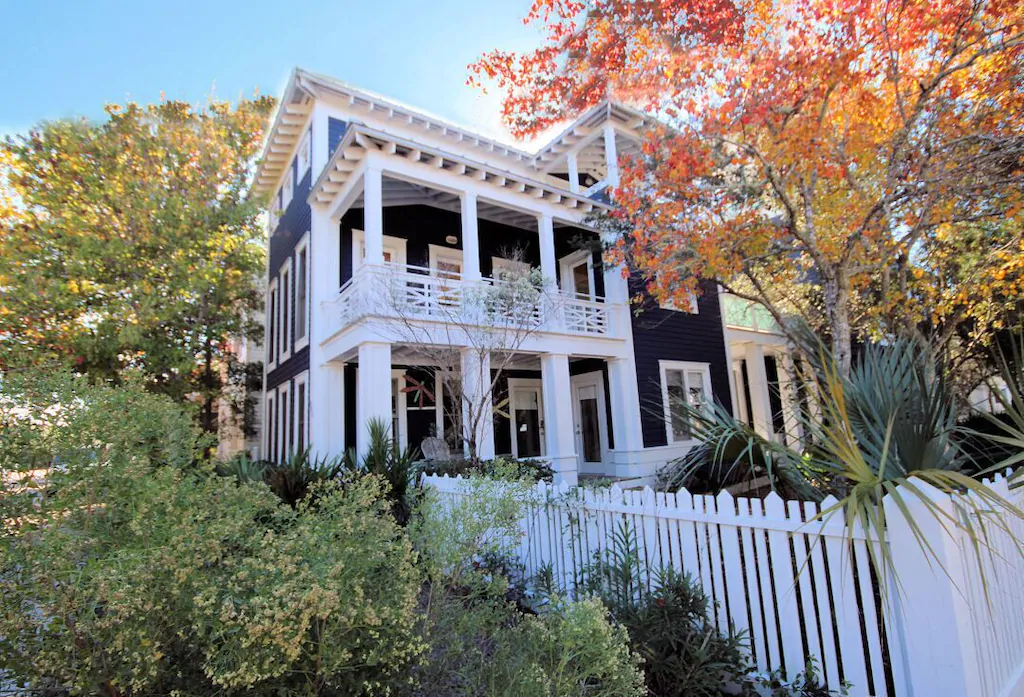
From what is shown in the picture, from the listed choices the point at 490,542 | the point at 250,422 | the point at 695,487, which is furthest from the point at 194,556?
the point at 250,422

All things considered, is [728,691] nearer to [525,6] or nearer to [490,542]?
[490,542]

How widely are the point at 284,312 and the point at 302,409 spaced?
358cm

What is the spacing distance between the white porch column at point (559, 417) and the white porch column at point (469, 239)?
2.37 metres

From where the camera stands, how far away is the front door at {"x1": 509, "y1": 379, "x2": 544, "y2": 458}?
13.9 metres

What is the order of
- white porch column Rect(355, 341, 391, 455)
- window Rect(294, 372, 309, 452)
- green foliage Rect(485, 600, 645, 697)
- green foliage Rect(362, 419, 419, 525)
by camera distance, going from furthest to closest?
window Rect(294, 372, 309, 452) → white porch column Rect(355, 341, 391, 455) → green foliage Rect(362, 419, 419, 525) → green foliage Rect(485, 600, 645, 697)

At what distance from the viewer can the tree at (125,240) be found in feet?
38.7

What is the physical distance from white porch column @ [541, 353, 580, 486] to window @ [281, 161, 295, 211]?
900 centimetres

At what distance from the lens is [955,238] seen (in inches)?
410

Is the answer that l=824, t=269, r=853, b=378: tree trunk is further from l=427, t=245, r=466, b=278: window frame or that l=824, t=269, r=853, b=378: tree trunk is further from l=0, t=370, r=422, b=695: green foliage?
l=0, t=370, r=422, b=695: green foliage

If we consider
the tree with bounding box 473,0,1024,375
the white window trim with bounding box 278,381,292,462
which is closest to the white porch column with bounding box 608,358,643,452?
the tree with bounding box 473,0,1024,375

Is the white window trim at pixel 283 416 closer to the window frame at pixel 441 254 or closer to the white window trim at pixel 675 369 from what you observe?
the window frame at pixel 441 254

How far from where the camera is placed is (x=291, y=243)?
1416 centimetres

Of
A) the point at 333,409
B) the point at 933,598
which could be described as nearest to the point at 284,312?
the point at 333,409

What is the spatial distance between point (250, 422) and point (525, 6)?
14.4 meters
